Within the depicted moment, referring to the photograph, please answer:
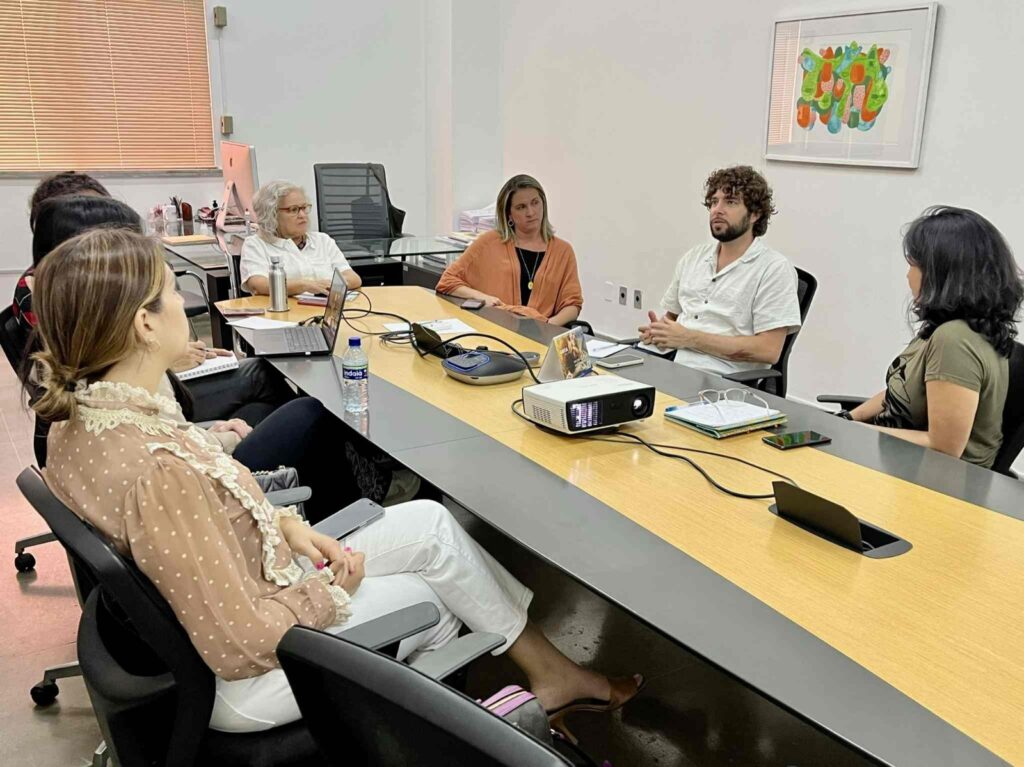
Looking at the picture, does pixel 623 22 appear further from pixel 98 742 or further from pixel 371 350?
pixel 98 742

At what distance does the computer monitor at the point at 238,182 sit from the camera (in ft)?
14.7

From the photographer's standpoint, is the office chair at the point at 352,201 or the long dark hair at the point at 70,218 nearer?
the long dark hair at the point at 70,218

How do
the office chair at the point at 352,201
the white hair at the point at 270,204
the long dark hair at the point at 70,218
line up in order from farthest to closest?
the office chair at the point at 352,201 → the white hair at the point at 270,204 → the long dark hair at the point at 70,218

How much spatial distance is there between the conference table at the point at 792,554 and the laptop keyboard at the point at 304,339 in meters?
0.42

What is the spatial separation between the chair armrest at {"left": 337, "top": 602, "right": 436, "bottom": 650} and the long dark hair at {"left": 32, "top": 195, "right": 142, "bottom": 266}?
1542 millimetres

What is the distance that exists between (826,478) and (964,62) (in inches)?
101

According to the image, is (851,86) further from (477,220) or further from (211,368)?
(211,368)

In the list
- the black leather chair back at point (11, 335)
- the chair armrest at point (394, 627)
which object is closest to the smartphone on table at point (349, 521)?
the chair armrest at point (394, 627)

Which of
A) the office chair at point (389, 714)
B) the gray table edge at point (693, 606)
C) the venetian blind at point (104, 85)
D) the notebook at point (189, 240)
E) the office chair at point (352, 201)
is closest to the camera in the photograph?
the office chair at point (389, 714)

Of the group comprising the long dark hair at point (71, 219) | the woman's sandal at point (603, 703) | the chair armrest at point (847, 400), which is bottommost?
the woman's sandal at point (603, 703)

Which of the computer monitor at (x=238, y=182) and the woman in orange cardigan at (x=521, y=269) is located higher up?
the computer monitor at (x=238, y=182)

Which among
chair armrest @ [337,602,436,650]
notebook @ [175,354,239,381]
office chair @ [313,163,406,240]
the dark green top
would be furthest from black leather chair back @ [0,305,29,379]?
office chair @ [313,163,406,240]

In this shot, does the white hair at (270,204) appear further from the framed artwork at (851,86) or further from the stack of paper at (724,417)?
the framed artwork at (851,86)

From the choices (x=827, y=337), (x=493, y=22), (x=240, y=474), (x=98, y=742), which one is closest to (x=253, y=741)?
(x=240, y=474)
